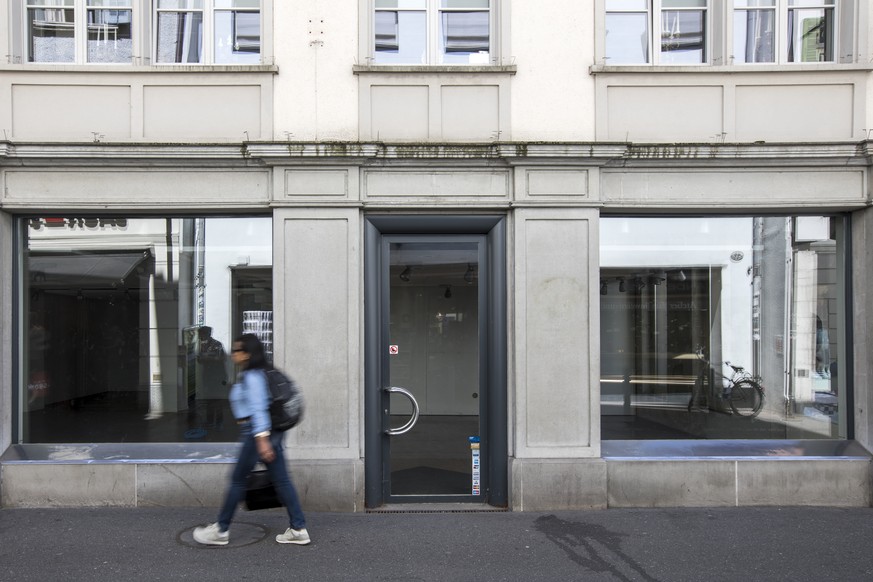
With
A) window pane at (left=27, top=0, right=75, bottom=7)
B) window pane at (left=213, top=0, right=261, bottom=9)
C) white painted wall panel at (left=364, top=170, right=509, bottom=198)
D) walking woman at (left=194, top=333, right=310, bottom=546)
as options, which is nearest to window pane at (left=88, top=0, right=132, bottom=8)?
window pane at (left=27, top=0, right=75, bottom=7)

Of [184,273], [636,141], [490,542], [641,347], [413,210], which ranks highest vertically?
A: [636,141]

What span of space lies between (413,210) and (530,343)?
5.81 ft

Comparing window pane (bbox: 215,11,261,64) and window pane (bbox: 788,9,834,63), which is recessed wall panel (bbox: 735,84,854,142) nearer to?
window pane (bbox: 788,9,834,63)

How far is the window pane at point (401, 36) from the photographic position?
23.2 feet

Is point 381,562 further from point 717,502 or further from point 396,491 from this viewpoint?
point 717,502

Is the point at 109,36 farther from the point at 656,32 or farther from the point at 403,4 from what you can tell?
the point at 656,32

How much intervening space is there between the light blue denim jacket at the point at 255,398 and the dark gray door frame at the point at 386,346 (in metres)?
1.61

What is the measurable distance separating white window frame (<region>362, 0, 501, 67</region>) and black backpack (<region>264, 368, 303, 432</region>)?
3.38 meters

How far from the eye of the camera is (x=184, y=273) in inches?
295

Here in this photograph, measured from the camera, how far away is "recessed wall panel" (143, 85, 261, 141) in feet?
22.5

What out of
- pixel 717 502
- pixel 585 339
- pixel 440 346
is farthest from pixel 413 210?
pixel 717 502

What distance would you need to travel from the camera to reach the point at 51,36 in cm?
708

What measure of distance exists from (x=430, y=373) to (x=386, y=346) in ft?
1.73

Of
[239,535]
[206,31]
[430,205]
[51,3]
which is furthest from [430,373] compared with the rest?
[51,3]
